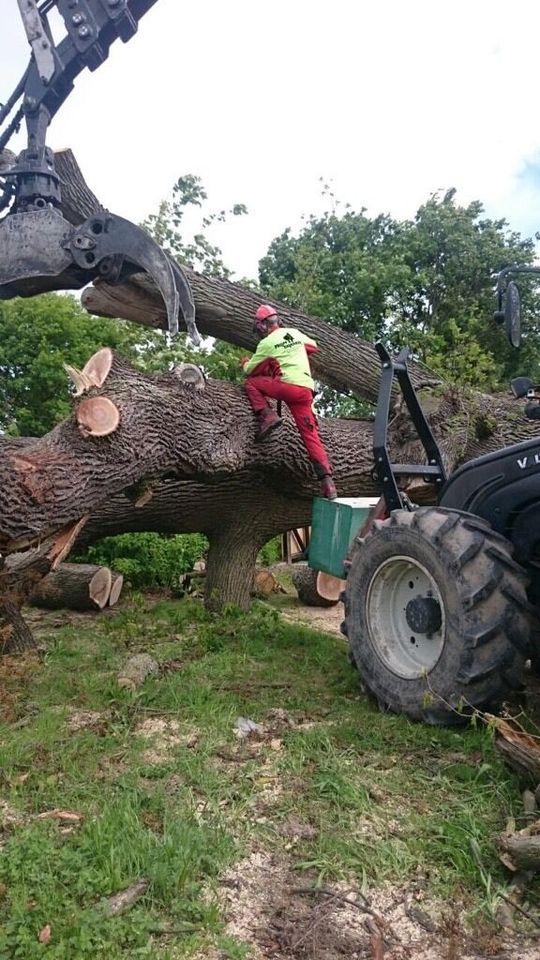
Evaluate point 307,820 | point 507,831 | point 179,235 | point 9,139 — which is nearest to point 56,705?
point 307,820

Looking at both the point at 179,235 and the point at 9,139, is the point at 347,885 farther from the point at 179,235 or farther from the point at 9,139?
the point at 179,235

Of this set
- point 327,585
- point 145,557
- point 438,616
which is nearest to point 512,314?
point 438,616

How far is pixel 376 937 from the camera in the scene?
235 centimetres

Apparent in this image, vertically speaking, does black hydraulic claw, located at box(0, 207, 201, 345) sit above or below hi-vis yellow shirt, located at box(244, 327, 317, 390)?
above

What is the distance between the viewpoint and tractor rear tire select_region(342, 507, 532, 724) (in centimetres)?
364

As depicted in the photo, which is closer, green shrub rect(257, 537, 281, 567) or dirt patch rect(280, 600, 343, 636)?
dirt patch rect(280, 600, 343, 636)

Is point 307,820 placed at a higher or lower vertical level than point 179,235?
lower

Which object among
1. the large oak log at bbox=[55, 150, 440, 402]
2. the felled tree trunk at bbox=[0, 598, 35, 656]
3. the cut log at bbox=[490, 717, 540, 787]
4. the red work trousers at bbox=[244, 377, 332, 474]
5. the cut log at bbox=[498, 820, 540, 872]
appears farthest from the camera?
the large oak log at bbox=[55, 150, 440, 402]

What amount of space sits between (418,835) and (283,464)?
401 centimetres

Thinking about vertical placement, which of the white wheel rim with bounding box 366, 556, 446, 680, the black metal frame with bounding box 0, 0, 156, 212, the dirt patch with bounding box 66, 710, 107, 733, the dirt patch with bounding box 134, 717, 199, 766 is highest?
the black metal frame with bounding box 0, 0, 156, 212

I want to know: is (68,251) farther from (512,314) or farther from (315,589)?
(315,589)

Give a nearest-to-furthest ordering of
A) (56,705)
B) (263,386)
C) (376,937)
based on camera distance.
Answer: (376,937) → (56,705) → (263,386)

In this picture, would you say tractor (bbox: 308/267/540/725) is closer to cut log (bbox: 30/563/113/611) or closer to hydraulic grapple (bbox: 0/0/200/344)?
hydraulic grapple (bbox: 0/0/200/344)

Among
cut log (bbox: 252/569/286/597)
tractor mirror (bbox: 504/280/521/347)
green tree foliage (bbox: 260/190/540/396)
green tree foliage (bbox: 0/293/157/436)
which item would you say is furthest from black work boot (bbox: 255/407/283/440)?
green tree foliage (bbox: 260/190/540/396)
